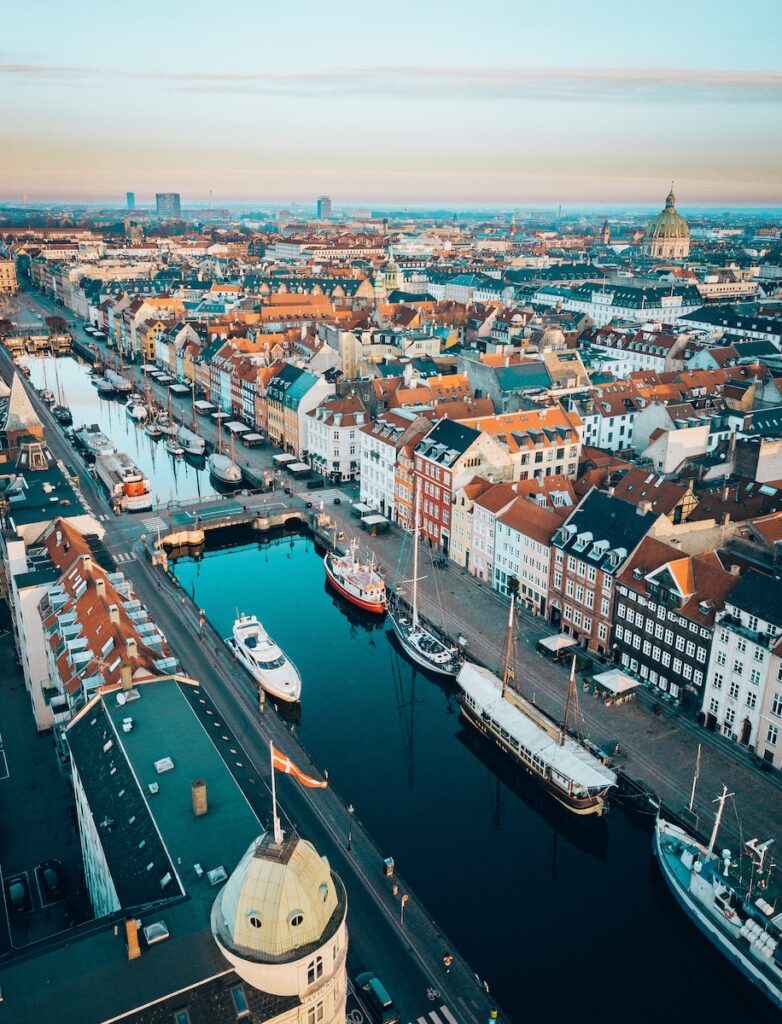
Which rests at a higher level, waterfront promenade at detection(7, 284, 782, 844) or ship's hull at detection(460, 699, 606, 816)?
waterfront promenade at detection(7, 284, 782, 844)

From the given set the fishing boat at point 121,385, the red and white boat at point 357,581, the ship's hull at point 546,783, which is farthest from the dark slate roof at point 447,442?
the fishing boat at point 121,385

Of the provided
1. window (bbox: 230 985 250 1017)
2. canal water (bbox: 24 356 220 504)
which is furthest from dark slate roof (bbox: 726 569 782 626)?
canal water (bbox: 24 356 220 504)

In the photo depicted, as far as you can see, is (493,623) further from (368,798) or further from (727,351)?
(727,351)

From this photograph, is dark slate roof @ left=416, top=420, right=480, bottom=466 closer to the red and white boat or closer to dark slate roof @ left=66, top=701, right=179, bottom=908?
the red and white boat

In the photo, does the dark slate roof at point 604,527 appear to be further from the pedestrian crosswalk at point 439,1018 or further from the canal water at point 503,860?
the pedestrian crosswalk at point 439,1018

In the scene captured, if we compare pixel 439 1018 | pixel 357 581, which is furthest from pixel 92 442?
pixel 439 1018

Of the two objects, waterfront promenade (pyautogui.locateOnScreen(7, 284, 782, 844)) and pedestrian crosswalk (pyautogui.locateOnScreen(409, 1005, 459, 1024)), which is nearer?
pedestrian crosswalk (pyautogui.locateOnScreen(409, 1005, 459, 1024))

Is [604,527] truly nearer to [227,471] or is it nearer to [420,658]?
[420,658]
